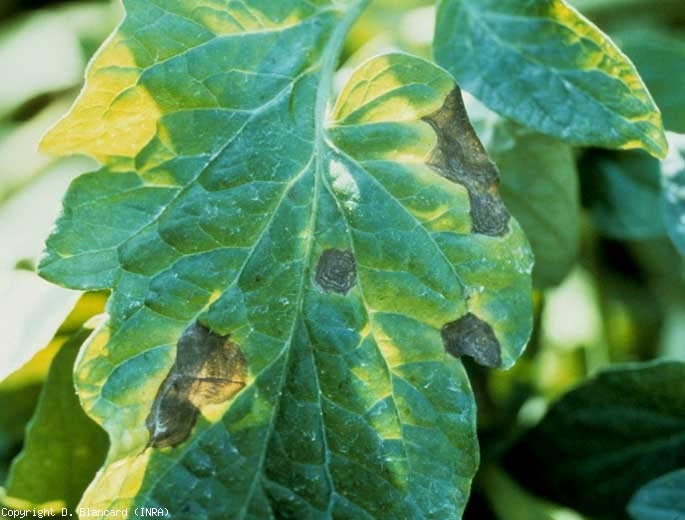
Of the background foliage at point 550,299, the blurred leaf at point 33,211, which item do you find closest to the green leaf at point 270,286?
the background foliage at point 550,299

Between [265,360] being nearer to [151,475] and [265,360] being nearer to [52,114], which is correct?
[151,475]

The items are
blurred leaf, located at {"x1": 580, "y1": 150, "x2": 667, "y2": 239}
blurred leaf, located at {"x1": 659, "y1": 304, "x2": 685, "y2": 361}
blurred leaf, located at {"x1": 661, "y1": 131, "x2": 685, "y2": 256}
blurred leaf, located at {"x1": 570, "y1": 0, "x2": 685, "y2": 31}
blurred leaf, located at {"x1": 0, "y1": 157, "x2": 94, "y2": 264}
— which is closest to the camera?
blurred leaf, located at {"x1": 661, "y1": 131, "x2": 685, "y2": 256}

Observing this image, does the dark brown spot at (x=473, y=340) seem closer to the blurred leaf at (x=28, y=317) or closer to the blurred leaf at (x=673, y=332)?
the blurred leaf at (x=28, y=317)

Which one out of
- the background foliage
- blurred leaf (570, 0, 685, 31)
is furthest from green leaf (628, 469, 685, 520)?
blurred leaf (570, 0, 685, 31)

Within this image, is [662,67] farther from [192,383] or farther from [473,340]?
[192,383]

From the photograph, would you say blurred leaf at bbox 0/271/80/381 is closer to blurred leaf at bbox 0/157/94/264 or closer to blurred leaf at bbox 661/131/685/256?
blurred leaf at bbox 0/157/94/264

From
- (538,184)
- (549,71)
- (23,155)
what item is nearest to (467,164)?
(549,71)

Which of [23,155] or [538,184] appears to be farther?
[23,155]
